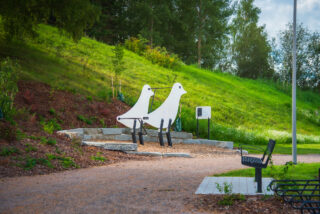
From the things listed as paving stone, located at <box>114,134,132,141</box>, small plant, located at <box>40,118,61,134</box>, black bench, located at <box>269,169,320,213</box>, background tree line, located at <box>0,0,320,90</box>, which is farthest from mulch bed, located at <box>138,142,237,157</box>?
background tree line, located at <box>0,0,320,90</box>

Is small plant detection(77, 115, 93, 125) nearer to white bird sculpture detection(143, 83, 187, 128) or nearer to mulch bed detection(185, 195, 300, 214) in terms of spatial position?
white bird sculpture detection(143, 83, 187, 128)

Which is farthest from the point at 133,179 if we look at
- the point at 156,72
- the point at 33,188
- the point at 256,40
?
the point at 256,40

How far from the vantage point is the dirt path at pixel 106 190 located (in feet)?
15.1

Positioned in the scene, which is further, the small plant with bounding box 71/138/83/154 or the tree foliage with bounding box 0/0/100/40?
the tree foliage with bounding box 0/0/100/40

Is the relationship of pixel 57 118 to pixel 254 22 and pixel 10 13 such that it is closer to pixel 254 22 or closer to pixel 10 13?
pixel 10 13

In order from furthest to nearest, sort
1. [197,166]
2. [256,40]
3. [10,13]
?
1. [256,40]
2. [10,13]
3. [197,166]

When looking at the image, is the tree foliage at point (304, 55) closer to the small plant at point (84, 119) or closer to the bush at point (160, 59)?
the bush at point (160, 59)

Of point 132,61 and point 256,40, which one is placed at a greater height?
point 256,40

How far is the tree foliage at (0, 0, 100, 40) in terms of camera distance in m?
12.8

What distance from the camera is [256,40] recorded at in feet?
138

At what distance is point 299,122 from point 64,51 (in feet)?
54.4

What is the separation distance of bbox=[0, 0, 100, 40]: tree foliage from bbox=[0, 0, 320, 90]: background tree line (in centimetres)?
1323

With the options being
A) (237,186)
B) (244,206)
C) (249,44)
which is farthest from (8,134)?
(249,44)

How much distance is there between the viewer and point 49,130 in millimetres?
10320
